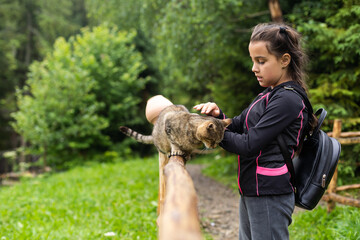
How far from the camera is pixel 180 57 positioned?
7.30 metres

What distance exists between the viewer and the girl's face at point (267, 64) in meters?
1.78

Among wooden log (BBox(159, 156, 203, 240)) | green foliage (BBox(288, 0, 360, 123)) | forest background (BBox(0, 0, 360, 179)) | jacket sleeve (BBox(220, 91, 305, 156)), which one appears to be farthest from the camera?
forest background (BBox(0, 0, 360, 179))

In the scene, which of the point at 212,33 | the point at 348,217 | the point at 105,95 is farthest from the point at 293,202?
the point at 105,95

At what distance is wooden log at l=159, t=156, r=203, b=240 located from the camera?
0.87 metres

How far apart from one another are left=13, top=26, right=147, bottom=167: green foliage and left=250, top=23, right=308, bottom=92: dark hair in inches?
370

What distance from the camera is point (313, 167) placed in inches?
72.2

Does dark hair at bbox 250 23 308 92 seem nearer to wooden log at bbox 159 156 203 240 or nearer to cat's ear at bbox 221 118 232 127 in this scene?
cat's ear at bbox 221 118 232 127

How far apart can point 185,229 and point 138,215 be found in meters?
4.04

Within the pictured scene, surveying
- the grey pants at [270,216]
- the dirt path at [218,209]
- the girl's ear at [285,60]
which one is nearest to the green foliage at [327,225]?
the dirt path at [218,209]

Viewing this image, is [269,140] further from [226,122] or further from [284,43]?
[284,43]

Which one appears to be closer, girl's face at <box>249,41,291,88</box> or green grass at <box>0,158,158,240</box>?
girl's face at <box>249,41,291,88</box>

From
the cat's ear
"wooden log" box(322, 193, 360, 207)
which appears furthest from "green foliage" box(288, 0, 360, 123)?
the cat's ear

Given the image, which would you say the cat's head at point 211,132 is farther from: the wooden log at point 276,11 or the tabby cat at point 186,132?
the wooden log at point 276,11

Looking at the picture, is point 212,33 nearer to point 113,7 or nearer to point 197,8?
point 197,8
